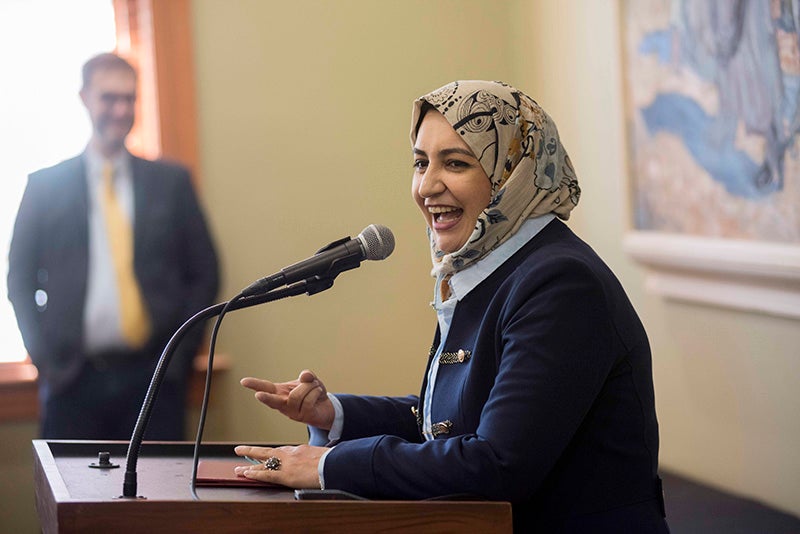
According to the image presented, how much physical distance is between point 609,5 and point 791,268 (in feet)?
4.80

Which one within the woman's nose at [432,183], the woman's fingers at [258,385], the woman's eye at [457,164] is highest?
the woman's eye at [457,164]

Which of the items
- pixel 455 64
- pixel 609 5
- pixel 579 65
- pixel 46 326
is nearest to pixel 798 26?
pixel 609 5

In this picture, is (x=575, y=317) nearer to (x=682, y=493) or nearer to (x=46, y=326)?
(x=682, y=493)

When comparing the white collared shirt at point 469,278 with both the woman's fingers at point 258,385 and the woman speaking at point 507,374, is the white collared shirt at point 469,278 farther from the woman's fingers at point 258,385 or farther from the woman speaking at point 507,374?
the woman's fingers at point 258,385

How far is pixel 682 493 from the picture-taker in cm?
345

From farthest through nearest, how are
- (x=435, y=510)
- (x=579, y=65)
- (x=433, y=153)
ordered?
(x=579, y=65) → (x=433, y=153) → (x=435, y=510)

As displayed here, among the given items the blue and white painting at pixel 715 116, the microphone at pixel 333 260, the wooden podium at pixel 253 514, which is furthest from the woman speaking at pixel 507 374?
the blue and white painting at pixel 715 116

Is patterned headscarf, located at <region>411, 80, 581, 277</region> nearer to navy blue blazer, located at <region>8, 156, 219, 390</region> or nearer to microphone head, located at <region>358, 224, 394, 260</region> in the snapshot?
microphone head, located at <region>358, 224, 394, 260</region>

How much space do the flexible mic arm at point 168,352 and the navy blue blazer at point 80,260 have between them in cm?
235

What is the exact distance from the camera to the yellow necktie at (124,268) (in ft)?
13.3

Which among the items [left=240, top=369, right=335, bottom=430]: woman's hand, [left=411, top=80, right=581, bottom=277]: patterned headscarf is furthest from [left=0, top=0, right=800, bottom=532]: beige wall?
[left=240, top=369, right=335, bottom=430]: woman's hand

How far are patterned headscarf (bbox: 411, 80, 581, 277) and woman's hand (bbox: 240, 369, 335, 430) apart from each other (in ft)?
1.02

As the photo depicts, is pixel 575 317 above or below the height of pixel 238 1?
below

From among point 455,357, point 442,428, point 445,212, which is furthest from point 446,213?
point 442,428
